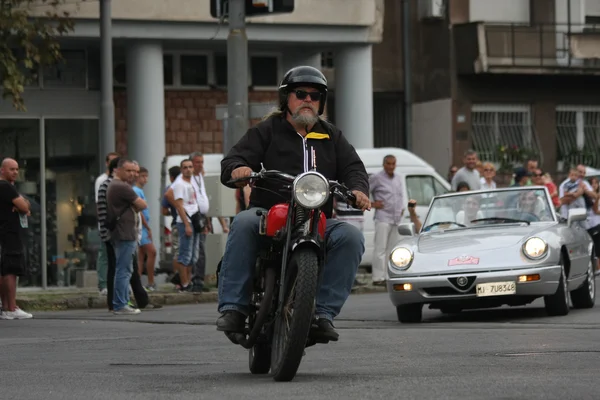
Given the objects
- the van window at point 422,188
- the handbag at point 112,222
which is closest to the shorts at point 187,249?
the handbag at point 112,222

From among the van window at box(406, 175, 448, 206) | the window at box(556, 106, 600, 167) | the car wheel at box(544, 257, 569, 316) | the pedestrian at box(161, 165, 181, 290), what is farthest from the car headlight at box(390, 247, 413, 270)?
the window at box(556, 106, 600, 167)

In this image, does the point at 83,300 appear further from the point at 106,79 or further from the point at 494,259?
the point at 494,259

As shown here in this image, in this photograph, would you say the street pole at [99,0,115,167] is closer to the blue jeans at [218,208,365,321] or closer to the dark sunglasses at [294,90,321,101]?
the dark sunglasses at [294,90,321,101]

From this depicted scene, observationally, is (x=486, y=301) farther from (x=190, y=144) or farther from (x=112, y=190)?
(x=190, y=144)

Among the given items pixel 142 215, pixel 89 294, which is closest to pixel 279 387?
pixel 89 294

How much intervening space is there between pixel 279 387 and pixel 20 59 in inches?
710

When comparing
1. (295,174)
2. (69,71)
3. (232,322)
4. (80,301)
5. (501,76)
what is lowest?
(80,301)

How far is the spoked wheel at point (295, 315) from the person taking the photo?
335 inches

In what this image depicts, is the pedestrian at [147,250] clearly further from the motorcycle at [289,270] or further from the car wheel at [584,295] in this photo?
the motorcycle at [289,270]

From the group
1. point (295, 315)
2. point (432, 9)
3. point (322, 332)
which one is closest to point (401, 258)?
point (322, 332)

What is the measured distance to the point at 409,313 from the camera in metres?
15.5

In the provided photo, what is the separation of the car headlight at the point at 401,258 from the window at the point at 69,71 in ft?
41.9

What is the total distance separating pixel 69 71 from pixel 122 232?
975 cm

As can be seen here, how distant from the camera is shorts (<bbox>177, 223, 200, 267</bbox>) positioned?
69.7 feet
